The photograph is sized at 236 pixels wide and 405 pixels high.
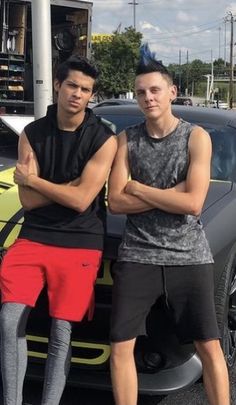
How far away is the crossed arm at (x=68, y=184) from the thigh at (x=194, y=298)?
1.70 feet

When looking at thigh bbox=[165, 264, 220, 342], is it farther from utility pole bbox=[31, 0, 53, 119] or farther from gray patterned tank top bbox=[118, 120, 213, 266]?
utility pole bbox=[31, 0, 53, 119]

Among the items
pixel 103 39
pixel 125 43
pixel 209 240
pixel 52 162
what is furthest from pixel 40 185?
pixel 103 39

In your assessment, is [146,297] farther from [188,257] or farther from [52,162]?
[52,162]

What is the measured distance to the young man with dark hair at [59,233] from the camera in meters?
2.89

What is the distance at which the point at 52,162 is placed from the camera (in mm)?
3018

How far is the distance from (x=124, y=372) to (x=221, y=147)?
212 centimetres

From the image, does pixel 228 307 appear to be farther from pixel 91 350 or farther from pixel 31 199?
pixel 31 199

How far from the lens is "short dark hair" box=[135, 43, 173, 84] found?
9.41ft

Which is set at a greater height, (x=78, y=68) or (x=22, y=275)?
(x=78, y=68)

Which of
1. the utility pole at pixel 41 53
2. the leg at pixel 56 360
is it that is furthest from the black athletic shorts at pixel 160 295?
the utility pole at pixel 41 53

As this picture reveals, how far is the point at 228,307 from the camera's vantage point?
3512 millimetres

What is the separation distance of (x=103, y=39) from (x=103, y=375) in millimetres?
49987

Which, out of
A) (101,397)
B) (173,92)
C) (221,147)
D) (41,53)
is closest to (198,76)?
(41,53)

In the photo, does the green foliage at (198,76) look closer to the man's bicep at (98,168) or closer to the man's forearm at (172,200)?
the man's bicep at (98,168)
